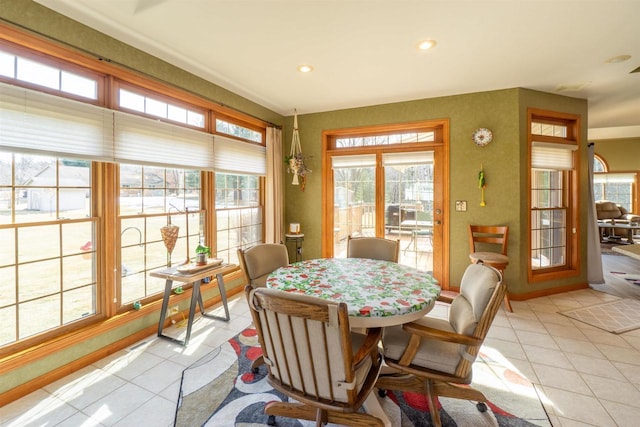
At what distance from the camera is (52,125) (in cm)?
201

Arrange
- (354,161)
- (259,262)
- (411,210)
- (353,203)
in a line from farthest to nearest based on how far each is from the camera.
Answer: (353,203), (354,161), (411,210), (259,262)

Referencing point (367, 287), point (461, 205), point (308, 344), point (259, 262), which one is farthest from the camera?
point (461, 205)

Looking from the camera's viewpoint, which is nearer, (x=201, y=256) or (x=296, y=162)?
(x=201, y=256)

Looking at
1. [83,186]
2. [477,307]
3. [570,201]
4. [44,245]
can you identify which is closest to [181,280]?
[44,245]

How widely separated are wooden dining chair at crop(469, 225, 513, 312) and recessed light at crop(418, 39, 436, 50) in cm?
231

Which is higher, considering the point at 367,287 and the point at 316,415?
the point at 367,287

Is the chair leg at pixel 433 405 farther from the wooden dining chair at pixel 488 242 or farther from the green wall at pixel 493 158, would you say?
the green wall at pixel 493 158

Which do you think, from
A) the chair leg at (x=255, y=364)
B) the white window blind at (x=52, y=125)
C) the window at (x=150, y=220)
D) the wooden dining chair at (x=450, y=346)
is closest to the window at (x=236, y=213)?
the window at (x=150, y=220)

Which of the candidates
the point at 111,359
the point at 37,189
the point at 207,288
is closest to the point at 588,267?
the point at 207,288

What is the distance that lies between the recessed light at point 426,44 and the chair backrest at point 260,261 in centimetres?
230

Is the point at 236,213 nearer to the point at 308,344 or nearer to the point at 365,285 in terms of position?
the point at 365,285

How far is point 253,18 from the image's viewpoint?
2.19 metres

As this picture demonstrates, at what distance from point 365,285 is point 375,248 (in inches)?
39.8

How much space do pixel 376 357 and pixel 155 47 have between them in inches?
124
